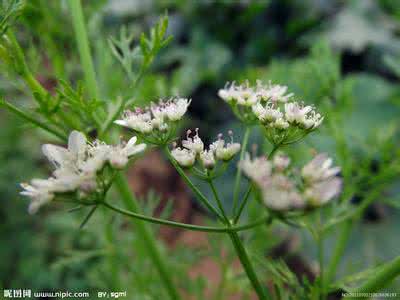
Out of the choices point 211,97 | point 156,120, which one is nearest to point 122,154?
point 156,120

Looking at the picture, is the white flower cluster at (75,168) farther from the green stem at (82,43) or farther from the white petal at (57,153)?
the green stem at (82,43)

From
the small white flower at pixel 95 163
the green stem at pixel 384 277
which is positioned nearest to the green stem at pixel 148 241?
the small white flower at pixel 95 163

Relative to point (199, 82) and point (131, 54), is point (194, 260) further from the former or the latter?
point (199, 82)

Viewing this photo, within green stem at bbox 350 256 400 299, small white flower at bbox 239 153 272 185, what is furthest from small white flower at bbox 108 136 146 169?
green stem at bbox 350 256 400 299

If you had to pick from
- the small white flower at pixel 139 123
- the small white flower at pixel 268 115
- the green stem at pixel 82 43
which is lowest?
the small white flower at pixel 268 115

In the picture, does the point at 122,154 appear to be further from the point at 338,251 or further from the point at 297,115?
the point at 338,251

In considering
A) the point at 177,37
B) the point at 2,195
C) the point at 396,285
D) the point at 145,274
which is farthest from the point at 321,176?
the point at 177,37
